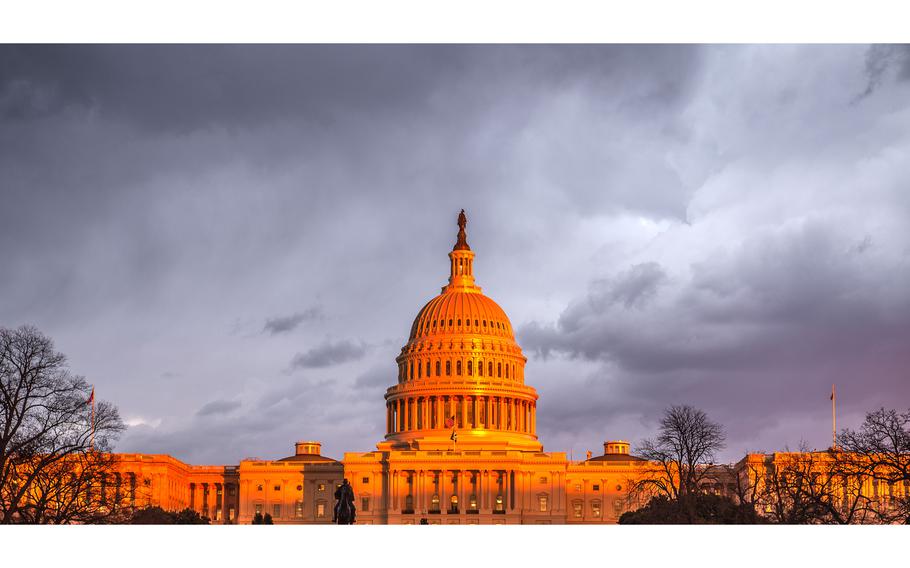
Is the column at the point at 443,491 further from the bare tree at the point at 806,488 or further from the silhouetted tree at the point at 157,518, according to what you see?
the silhouetted tree at the point at 157,518

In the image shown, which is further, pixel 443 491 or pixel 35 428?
pixel 443 491

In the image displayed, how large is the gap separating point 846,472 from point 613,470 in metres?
123

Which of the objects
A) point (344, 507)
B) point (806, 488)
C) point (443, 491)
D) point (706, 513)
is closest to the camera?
point (344, 507)

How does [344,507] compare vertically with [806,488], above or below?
below

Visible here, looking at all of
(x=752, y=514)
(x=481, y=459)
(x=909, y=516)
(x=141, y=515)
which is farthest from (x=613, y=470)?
(x=909, y=516)

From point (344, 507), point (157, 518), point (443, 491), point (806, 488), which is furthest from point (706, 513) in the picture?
point (443, 491)

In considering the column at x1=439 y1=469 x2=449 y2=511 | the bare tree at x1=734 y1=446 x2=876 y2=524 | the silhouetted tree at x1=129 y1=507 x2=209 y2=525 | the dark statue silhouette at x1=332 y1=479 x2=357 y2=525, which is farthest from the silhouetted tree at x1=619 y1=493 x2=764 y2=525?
the column at x1=439 y1=469 x2=449 y2=511

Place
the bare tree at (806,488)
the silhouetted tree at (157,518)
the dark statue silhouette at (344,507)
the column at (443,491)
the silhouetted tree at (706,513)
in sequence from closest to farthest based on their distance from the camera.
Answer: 1. the dark statue silhouette at (344,507)
2. the bare tree at (806,488)
3. the silhouetted tree at (706,513)
4. the silhouetted tree at (157,518)
5. the column at (443,491)

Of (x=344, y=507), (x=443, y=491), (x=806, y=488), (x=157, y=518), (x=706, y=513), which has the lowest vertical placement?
(x=344, y=507)

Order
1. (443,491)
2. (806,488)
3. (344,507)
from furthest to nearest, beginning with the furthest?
1. (443,491)
2. (806,488)
3. (344,507)

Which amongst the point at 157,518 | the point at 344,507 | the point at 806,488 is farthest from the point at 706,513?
the point at 157,518

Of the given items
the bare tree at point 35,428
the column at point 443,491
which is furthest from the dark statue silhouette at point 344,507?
the column at point 443,491

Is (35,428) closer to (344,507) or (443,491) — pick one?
(344,507)

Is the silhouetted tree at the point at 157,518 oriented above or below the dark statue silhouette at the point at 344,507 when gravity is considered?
above
